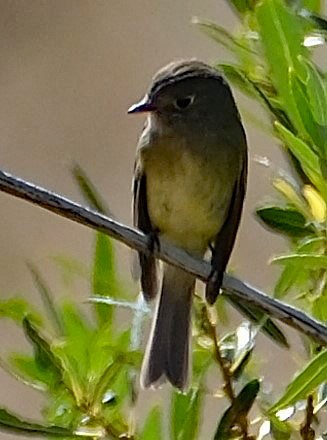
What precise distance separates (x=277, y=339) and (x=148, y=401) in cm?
167

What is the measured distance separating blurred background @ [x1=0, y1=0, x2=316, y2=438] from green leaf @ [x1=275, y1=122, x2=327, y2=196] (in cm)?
211

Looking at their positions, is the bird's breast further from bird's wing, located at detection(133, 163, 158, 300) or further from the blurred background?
the blurred background

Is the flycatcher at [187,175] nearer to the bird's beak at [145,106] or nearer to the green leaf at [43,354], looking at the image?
the bird's beak at [145,106]

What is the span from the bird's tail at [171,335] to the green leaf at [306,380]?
27 cm

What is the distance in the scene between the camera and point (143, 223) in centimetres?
130

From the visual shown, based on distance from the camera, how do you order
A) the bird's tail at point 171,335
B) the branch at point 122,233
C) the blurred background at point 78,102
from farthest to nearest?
the blurred background at point 78,102, the bird's tail at point 171,335, the branch at point 122,233

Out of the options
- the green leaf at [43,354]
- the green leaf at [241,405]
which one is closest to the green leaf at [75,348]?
the green leaf at [43,354]

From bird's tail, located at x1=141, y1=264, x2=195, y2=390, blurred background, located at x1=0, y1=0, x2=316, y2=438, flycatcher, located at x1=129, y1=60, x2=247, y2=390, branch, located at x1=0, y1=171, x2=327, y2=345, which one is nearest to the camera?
branch, located at x1=0, y1=171, x2=327, y2=345

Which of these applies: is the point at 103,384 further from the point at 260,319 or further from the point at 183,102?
the point at 183,102

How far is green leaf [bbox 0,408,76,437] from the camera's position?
2.85ft

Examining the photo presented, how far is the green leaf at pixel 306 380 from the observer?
2.59 feet

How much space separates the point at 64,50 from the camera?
3475 mm

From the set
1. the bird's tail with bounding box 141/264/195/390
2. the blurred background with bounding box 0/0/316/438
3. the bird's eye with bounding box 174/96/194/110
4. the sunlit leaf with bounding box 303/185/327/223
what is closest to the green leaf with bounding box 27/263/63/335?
the bird's tail with bounding box 141/264/195/390

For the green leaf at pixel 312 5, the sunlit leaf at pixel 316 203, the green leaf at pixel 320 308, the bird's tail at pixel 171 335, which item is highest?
the green leaf at pixel 312 5
